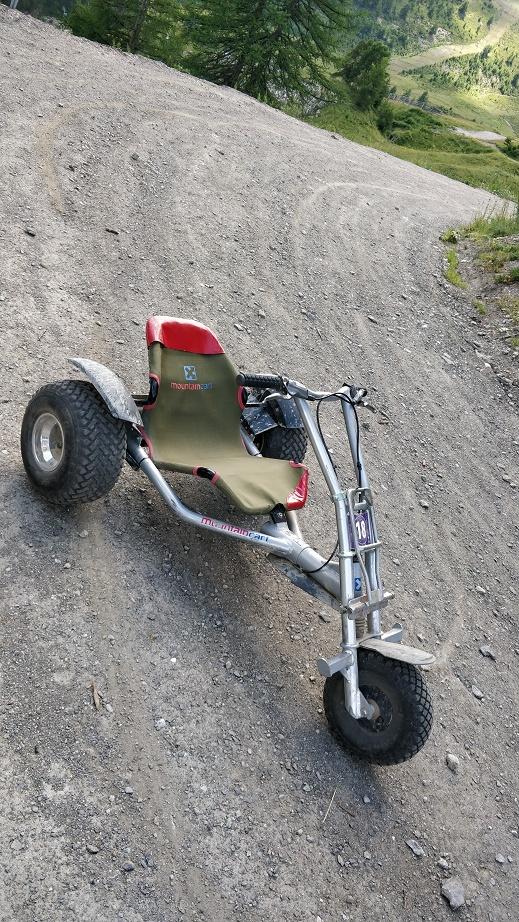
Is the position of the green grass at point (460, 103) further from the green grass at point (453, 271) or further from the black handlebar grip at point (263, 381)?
the black handlebar grip at point (263, 381)

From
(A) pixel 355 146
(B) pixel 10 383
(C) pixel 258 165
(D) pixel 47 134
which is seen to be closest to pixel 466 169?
(A) pixel 355 146

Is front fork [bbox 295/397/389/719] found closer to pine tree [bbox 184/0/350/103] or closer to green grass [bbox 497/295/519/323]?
green grass [bbox 497/295/519/323]

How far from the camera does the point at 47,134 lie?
10.8 m

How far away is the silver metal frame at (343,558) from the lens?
4434 mm

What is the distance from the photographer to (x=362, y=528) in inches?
185

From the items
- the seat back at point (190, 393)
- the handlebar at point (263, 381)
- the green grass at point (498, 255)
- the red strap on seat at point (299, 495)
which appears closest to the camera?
the red strap on seat at point (299, 495)

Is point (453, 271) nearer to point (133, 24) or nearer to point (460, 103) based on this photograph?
point (133, 24)

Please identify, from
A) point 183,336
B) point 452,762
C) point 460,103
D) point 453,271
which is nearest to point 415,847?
point 452,762

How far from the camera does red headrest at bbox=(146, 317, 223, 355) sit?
581 cm

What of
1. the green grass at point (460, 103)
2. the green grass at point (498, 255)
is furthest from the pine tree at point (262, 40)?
the green grass at point (460, 103)

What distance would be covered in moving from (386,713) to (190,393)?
2768 mm

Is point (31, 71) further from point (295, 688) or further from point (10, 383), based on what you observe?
point (295, 688)

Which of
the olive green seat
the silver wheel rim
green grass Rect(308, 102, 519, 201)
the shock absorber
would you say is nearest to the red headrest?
the olive green seat

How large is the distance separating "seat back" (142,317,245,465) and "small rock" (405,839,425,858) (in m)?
2.89
